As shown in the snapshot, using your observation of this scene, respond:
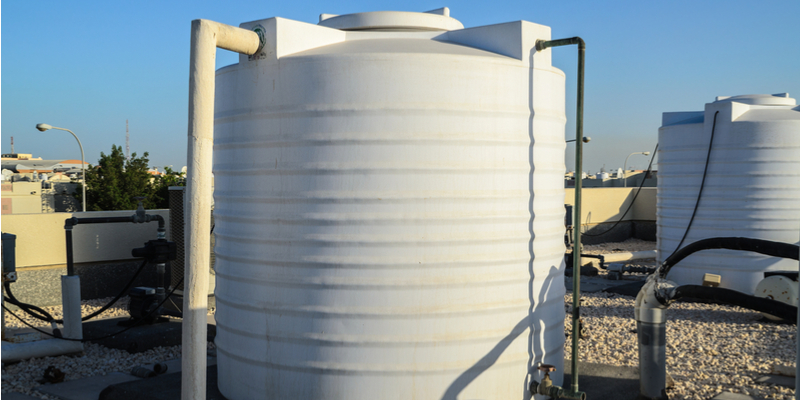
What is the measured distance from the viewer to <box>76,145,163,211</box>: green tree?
3981 centimetres

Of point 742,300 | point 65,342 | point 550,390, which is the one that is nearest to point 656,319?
point 742,300

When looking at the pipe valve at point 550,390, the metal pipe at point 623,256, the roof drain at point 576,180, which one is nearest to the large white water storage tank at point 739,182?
the metal pipe at point 623,256

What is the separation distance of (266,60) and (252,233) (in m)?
1.13

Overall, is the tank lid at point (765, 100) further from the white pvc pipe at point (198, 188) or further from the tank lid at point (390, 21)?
the white pvc pipe at point (198, 188)

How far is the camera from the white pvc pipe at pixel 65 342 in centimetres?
611

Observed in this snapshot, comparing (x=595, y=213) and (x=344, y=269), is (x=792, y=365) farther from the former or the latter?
(x=595, y=213)

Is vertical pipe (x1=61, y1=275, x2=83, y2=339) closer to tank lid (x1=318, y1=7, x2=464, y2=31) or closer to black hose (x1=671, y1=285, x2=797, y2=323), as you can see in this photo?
tank lid (x1=318, y1=7, x2=464, y2=31)

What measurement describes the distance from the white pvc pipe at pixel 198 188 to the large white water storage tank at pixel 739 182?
26.5 feet

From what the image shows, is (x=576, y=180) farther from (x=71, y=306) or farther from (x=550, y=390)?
(x=71, y=306)

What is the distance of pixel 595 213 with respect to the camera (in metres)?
18.9

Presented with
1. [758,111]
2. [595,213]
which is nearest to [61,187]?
[595,213]

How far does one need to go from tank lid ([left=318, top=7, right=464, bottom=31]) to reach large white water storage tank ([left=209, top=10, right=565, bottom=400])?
56cm

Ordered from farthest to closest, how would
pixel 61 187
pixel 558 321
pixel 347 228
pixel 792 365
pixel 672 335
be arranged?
pixel 61 187 < pixel 672 335 < pixel 792 365 < pixel 558 321 < pixel 347 228

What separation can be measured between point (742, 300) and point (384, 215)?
249 cm
